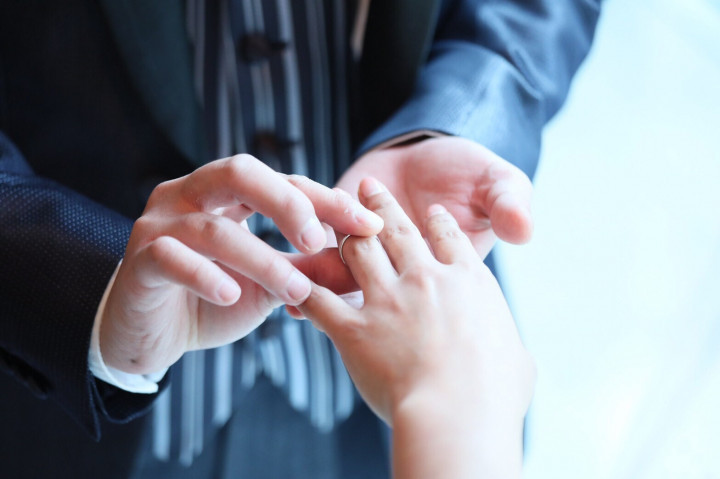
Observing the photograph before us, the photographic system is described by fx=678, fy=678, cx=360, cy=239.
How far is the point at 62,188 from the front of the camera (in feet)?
2.49

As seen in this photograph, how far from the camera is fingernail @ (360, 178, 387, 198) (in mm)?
673

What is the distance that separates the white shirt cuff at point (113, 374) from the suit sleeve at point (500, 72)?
1.16 ft

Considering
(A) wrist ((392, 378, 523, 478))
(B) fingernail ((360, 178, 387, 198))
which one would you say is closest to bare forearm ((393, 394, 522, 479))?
(A) wrist ((392, 378, 523, 478))

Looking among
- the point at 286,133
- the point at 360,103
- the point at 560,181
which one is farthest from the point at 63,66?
the point at 560,181

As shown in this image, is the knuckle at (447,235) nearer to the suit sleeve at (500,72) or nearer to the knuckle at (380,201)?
the knuckle at (380,201)

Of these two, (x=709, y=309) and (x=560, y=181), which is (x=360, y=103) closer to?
(x=560, y=181)

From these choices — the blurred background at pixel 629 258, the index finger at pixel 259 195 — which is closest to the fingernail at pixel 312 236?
the index finger at pixel 259 195

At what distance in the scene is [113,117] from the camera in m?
0.89

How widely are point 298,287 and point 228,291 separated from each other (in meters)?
0.06

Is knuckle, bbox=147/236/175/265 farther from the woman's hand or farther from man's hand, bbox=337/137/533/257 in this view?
man's hand, bbox=337/137/533/257

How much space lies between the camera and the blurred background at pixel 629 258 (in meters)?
0.88

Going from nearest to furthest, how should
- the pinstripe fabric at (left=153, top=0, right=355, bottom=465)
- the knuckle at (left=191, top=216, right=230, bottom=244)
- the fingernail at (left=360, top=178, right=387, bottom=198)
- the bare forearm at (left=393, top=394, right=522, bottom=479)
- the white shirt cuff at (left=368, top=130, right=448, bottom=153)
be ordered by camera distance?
the bare forearm at (left=393, top=394, right=522, bottom=479) < the knuckle at (left=191, top=216, right=230, bottom=244) < the fingernail at (left=360, top=178, right=387, bottom=198) < the white shirt cuff at (left=368, top=130, right=448, bottom=153) < the pinstripe fabric at (left=153, top=0, right=355, bottom=465)

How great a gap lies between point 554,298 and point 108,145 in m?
0.69

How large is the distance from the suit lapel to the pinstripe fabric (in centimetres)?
7
